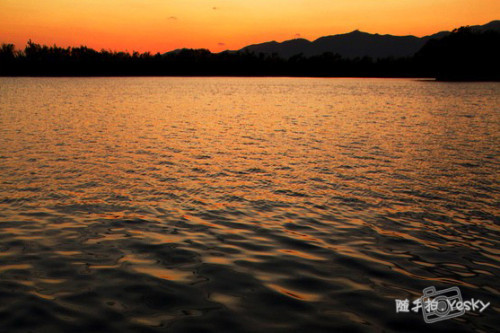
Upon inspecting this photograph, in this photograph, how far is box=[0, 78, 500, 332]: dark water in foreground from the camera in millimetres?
9234

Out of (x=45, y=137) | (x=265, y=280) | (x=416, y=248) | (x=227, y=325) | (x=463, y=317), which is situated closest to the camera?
(x=227, y=325)

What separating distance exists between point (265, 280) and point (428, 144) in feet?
97.9

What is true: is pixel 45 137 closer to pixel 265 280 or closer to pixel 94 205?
pixel 94 205

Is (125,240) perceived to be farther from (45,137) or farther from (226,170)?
(45,137)

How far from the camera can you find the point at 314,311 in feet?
30.4

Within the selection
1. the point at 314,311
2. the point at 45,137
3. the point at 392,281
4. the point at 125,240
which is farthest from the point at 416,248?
the point at 45,137

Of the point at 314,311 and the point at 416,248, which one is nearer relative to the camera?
the point at 314,311

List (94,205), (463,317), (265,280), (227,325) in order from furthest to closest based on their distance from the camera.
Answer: (94,205)
(265,280)
(463,317)
(227,325)

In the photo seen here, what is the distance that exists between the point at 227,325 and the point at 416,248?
8005 millimetres

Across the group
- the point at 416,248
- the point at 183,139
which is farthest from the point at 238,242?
the point at 183,139

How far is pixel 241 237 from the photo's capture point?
14.0 meters

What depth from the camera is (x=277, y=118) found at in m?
57.8

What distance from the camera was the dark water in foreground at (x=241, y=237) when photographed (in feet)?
30.3

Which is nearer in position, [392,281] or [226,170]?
[392,281]
